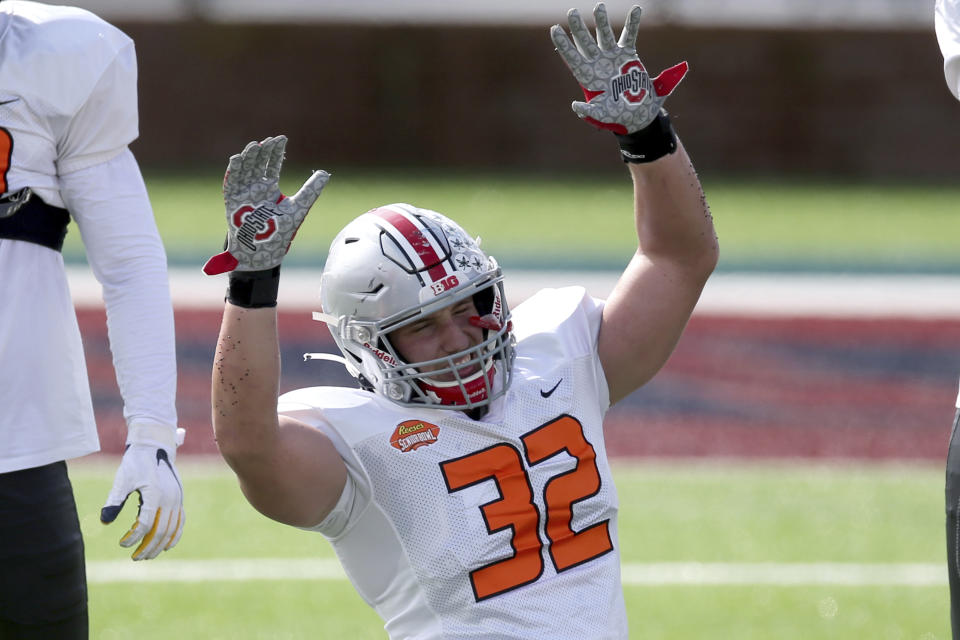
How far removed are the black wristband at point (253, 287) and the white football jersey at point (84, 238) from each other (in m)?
0.28

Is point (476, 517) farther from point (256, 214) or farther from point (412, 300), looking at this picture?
point (256, 214)

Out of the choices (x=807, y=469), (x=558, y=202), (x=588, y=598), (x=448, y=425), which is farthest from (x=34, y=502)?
(x=558, y=202)

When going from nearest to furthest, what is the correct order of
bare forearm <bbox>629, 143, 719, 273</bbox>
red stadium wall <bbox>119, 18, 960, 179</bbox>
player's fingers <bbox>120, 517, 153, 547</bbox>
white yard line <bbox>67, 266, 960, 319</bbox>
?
player's fingers <bbox>120, 517, 153, 547</bbox> < bare forearm <bbox>629, 143, 719, 273</bbox> < white yard line <bbox>67, 266, 960, 319</bbox> < red stadium wall <bbox>119, 18, 960, 179</bbox>

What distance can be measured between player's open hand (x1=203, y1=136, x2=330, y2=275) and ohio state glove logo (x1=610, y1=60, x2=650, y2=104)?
26.6 inches

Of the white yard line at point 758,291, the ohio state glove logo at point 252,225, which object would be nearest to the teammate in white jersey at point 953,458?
the ohio state glove logo at point 252,225

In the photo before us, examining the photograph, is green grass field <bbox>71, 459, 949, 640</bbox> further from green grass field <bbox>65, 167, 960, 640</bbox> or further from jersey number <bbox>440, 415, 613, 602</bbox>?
jersey number <bbox>440, 415, 613, 602</bbox>

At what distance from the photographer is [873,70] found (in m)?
17.2

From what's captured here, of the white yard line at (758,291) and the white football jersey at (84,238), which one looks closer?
the white football jersey at (84,238)

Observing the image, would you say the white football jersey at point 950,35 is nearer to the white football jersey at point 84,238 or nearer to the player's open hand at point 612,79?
the player's open hand at point 612,79

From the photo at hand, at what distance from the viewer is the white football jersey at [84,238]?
2439mm

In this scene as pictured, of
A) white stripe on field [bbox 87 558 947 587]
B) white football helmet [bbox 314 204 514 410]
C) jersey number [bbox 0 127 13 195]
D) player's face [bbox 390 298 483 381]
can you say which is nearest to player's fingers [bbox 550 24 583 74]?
white football helmet [bbox 314 204 514 410]

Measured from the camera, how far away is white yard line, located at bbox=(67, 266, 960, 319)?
31.1ft

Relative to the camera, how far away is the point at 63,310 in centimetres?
253

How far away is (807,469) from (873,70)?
1175 centimetres
